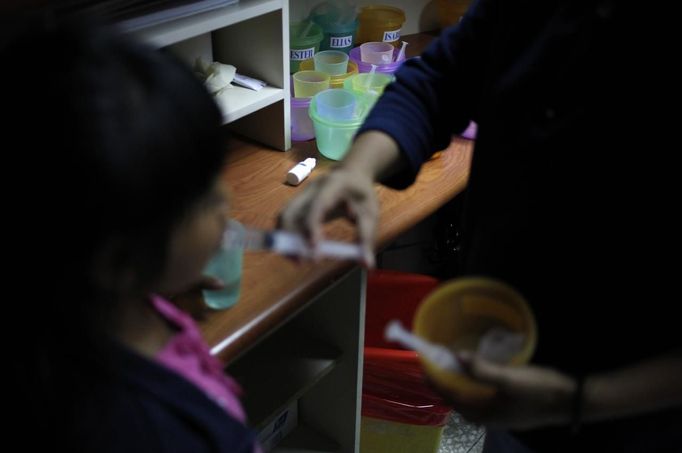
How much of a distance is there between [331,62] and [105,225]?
1.12 meters

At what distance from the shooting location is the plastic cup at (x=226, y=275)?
98 cm

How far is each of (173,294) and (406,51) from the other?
1167 millimetres

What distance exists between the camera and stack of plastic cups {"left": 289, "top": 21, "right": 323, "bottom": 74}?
1.60 m

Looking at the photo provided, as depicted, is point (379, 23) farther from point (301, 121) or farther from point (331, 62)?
point (301, 121)

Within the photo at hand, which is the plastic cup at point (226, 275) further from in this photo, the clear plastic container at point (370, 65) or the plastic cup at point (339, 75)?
the clear plastic container at point (370, 65)

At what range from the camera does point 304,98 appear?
4.93ft

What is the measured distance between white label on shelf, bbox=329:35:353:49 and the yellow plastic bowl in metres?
1.04

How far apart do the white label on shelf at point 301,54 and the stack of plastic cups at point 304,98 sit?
8cm

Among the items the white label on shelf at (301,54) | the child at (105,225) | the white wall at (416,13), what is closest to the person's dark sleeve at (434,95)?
the child at (105,225)

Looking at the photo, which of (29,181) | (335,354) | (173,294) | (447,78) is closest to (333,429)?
(335,354)

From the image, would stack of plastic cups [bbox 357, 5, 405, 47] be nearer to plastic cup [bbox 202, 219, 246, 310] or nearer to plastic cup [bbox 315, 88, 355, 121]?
plastic cup [bbox 315, 88, 355, 121]

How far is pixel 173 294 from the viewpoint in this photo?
3.29 ft

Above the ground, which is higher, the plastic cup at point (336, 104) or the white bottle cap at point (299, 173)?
the plastic cup at point (336, 104)

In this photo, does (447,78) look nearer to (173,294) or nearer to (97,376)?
(173,294)
